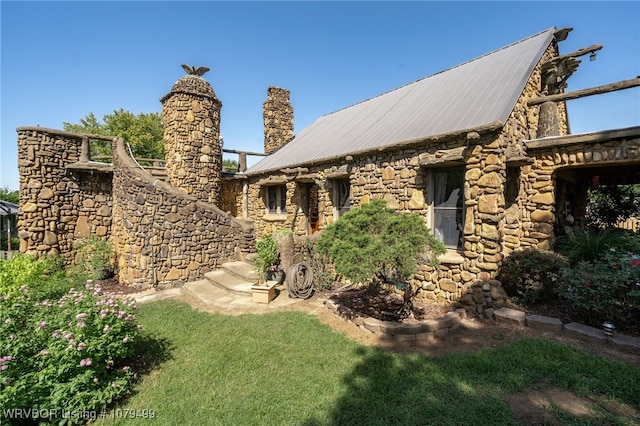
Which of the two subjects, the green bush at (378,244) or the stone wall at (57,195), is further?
the stone wall at (57,195)

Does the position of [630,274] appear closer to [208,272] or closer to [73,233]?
[208,272]

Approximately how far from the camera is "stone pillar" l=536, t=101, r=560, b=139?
21.6ft

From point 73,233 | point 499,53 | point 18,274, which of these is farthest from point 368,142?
point 73,233

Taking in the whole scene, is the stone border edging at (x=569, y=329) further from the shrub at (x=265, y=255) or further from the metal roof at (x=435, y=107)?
the shrub at (x=265, y=255)

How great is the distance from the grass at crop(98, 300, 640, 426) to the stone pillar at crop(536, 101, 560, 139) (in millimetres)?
5028

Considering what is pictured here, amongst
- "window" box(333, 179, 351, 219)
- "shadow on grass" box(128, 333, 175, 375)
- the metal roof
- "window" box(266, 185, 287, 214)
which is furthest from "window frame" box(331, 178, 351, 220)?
"shadow on grass" box(128, 333, 175, 375)

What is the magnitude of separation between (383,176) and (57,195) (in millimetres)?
11626

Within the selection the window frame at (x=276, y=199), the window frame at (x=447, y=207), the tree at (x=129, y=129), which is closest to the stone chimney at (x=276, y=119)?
the window frame at (x=276, y=199)

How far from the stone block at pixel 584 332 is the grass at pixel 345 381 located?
19.8 inches

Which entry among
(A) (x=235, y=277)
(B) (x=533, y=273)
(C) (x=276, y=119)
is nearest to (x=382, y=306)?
(B) (x=533, y=273)

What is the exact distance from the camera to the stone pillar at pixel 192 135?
35.4ft

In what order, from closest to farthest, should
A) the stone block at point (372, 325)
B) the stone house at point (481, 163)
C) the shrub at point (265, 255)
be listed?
the stone block at point (372, 325), the stone house at point (481, 163), the shrub at point (265, 255)

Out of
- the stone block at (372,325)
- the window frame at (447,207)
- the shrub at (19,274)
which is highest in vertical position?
the window frame at (447,207)

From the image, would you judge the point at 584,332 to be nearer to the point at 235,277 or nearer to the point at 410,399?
A: the point at 410,399
